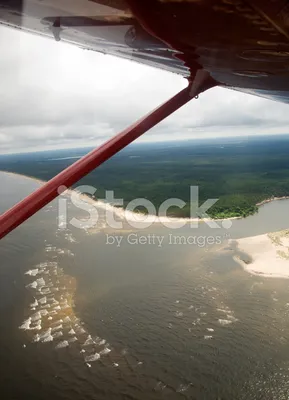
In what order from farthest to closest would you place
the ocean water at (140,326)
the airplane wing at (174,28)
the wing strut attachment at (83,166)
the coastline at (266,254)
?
the coastline at (266,254), the ocean water at (140,326), the wing strut attachment at (83,166), the airplane wing at (174,28)

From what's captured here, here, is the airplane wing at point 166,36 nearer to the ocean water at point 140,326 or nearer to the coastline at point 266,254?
the ocean water at point 140,326

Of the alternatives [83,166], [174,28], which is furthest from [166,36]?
[83,166]

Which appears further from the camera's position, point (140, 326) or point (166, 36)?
point (140, 326)

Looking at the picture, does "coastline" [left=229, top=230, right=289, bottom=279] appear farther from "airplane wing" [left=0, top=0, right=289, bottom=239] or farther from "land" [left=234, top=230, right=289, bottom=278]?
"airplane wing" [left=0, top=0, right=289, bottom=239]

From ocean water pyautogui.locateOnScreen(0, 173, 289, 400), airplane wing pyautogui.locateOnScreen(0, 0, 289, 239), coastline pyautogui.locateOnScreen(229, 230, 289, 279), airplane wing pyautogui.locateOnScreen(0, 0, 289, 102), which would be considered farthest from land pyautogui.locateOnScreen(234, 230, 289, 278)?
airplane wing pyautogui.locateOnScreen(0, 0, 289, 102)

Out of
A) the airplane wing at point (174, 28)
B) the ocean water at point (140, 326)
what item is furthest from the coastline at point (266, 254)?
the airplane wing at point (174, 28)

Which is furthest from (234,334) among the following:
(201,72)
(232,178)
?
(232,178)

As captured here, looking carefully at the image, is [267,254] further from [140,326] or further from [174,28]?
[174,28]
